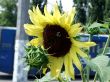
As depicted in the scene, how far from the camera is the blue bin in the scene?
13953 millimetres

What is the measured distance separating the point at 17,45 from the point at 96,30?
4348 mm

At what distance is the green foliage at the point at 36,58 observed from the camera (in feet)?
3.63

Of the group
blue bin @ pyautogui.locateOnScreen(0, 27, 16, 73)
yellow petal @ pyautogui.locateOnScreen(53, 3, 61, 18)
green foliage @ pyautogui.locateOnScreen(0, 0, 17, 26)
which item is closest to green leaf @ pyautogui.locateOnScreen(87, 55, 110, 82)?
yellow petal @ pyautogui.locateOnScreen(53, 3, 61, 18)

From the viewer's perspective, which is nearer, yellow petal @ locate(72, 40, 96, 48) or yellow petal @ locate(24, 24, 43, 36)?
yellow petal @ locate(72, 40, 96, 48)

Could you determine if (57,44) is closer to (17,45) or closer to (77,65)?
(77,65)

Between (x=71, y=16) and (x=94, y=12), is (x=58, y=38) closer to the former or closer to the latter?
(x=71, y=16)

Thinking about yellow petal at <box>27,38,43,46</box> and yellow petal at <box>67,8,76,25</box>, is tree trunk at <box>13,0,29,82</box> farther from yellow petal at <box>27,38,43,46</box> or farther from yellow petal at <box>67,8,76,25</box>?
yellow petal at <box>67,8,76,25</box>

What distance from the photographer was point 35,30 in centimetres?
121

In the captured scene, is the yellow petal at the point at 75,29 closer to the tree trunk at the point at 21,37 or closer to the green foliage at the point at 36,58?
the green foliage at the point at 36,58

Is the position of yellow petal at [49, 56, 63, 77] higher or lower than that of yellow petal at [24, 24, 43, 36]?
lower

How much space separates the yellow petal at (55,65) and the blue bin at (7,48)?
12822mm

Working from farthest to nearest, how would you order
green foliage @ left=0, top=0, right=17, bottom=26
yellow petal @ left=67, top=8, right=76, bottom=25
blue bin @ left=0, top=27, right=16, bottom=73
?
green foliage @ left=0, top=0, right=17, bottom=26
blue bin @ left=0, top=27, right=16, bottom=73
yellow petal @ left=67, top=8, right=76, bottom=25

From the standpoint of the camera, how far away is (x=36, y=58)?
111cm

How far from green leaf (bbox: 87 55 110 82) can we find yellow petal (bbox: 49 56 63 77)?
3.0 inches
